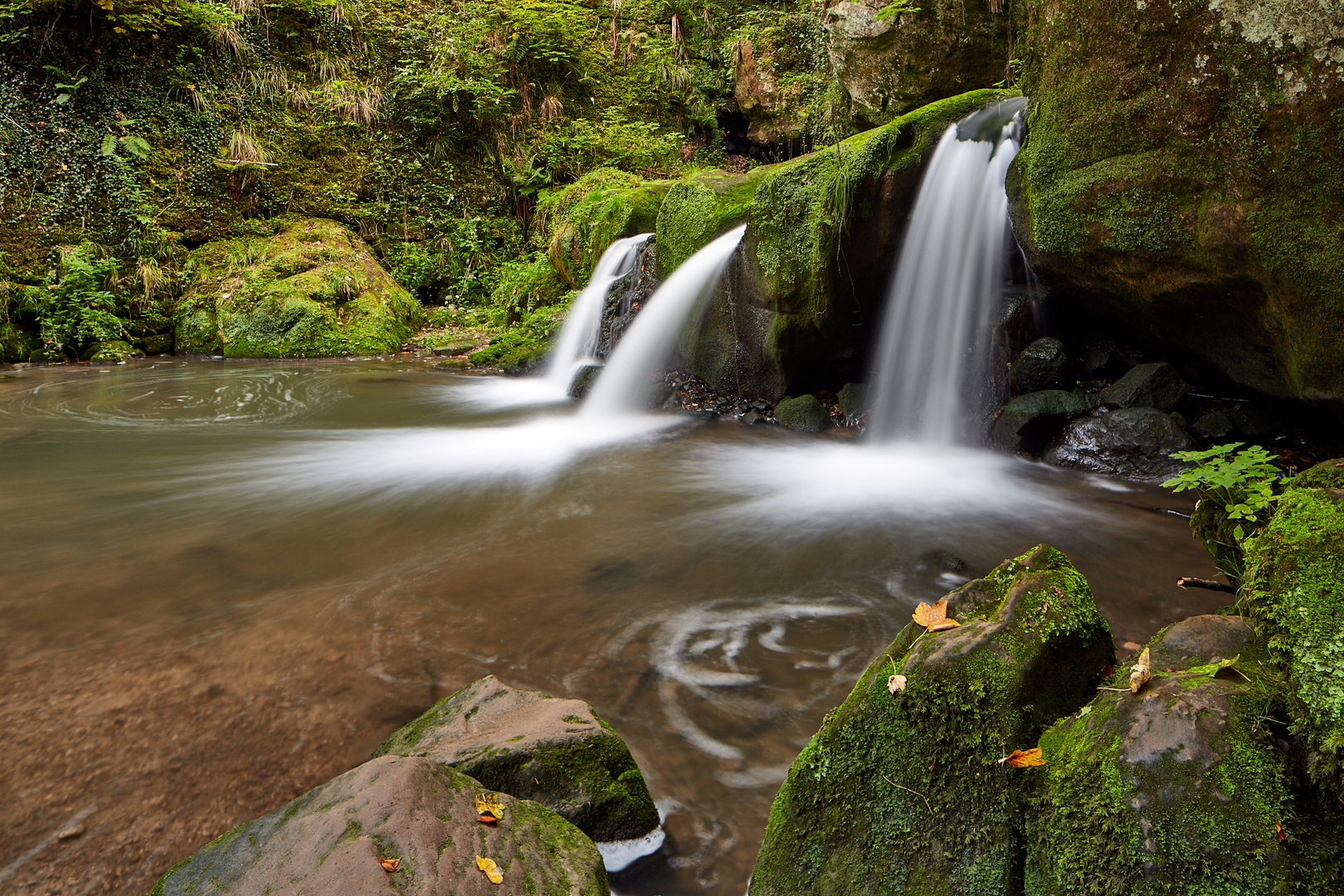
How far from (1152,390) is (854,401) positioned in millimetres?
2589

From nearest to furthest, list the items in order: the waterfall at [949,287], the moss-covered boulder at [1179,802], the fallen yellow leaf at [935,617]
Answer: the moss-covered boulder at [1179,802]
the fallen yellow leaf at [935,617]
the waterfall at [949,287]

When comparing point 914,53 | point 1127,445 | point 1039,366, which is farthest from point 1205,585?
point 914,53

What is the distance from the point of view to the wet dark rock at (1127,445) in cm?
513

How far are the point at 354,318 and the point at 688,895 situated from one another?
12170mm

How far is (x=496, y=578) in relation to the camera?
3.57 metres

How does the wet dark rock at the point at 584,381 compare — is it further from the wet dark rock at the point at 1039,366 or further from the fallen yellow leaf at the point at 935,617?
the fallen yellow leaf at the point at 935,617

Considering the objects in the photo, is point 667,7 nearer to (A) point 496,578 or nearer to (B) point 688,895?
(A) point 496,578

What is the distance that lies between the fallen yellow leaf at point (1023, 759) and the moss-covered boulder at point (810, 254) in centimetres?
559

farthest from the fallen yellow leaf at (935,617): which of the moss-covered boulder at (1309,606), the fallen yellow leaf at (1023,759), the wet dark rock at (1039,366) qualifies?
the wet dark rock at (1039,366)

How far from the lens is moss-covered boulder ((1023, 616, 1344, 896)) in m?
1.25

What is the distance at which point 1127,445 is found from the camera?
527 cm

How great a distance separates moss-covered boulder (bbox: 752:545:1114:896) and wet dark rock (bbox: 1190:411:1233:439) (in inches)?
184

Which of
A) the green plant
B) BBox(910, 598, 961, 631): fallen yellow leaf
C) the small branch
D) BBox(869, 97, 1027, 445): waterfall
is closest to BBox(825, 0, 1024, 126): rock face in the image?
BBox(869, 97, 1027, 445): waterfall

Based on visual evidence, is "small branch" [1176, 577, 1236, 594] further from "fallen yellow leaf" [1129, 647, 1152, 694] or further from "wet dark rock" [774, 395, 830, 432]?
"wet dark rock" [774, 395, 830, 432]
